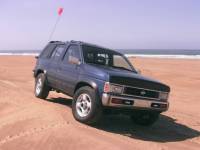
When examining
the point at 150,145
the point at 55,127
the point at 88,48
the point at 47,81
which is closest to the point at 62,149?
the point at 55,127

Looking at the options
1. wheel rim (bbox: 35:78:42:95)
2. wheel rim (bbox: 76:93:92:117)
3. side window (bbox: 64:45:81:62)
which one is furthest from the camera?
wheel rim (bbox: 35:78:42:95)

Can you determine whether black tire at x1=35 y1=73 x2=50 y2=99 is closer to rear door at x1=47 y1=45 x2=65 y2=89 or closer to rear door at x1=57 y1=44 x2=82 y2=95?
rear door at x1=47 y1=45 x2=65 y2=89

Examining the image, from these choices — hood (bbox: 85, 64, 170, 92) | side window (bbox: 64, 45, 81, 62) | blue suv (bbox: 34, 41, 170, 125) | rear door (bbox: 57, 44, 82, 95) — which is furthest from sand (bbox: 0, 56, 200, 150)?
side window (bbox: 64, 45, 81, 62)

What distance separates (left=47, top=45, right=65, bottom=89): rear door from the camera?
10.1m

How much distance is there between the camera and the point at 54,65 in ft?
33.6

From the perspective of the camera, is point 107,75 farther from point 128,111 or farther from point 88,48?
point 88,48

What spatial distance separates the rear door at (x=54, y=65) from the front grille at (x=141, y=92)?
2.43 m

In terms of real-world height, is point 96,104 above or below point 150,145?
above

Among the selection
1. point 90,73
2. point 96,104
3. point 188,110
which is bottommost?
point 188,110

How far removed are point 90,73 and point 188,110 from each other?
14.1ft

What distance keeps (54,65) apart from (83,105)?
2.17 m

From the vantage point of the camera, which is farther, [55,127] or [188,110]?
[188,110]

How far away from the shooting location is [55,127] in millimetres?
7668

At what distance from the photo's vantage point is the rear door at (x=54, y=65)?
10.1 meters
